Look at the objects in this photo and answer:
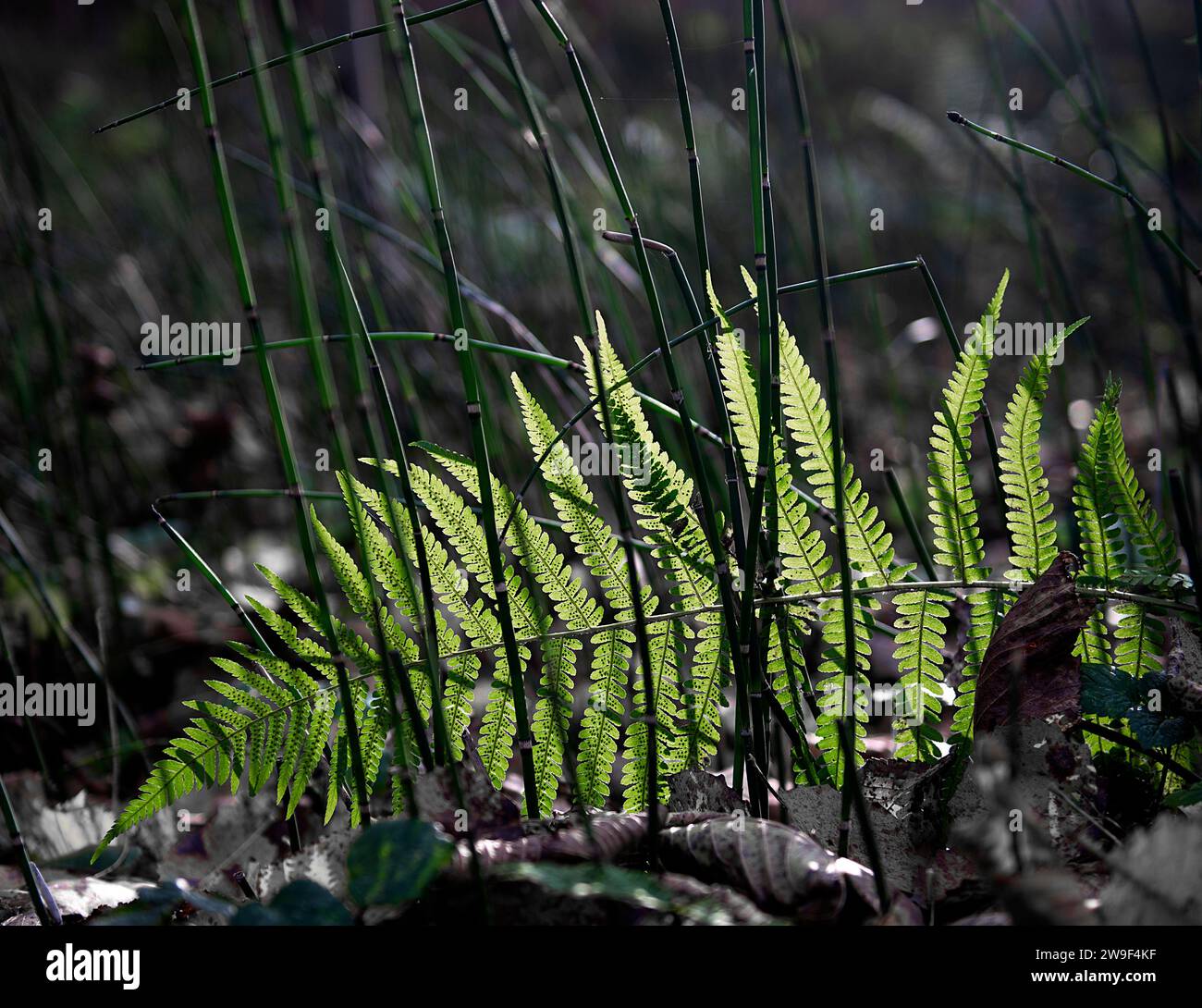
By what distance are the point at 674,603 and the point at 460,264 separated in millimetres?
1557

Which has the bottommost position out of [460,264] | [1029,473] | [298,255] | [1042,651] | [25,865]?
[25,865]

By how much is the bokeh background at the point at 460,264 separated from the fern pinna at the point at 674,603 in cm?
12

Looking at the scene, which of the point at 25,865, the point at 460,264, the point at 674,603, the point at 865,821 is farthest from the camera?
the point at 460,264

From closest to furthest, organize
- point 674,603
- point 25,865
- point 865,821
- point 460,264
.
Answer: point 865,821 → point 25,865 → point 674,603 → point 460,264

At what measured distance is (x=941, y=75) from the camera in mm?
4184

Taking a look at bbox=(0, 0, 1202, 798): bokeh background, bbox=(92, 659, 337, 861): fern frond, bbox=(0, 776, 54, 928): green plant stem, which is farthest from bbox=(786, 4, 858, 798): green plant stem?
bbox=(0, 776, 54, 928): green plant stem

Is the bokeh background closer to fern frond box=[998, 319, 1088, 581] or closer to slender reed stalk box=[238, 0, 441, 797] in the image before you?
fern frond box=[998, 319, 1088, 581]

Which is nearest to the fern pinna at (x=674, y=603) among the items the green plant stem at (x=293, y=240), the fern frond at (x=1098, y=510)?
the fern frond at (x=1098, y=510)

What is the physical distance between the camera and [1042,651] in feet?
1.99

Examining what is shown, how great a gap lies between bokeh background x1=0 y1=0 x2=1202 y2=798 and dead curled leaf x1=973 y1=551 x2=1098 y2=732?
0.45ft

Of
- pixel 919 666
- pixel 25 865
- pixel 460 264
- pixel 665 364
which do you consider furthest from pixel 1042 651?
pixel 460 264

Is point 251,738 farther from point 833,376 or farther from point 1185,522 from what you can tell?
point 1185,522

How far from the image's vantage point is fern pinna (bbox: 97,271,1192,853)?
0.63 metres
